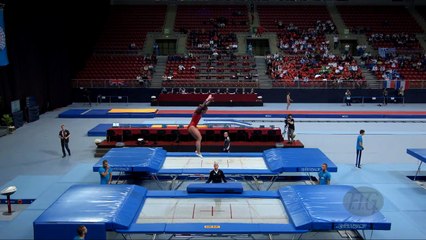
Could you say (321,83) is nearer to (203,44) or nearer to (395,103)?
(395,103)

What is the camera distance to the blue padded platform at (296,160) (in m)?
10.7

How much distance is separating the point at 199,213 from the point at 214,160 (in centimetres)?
419

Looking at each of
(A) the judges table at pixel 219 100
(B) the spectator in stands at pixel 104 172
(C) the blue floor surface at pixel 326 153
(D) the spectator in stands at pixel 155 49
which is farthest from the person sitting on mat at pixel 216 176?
(D) the spectator in stands at pixel 155 49

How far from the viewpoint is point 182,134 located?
15.5m

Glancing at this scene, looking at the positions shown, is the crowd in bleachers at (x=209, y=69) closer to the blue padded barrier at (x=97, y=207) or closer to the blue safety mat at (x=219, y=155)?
the blue safety mat at (x=219, y=155)

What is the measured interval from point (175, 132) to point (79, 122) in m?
8.32

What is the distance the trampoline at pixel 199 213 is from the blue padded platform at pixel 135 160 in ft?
5.22

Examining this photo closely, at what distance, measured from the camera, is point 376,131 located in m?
19.1

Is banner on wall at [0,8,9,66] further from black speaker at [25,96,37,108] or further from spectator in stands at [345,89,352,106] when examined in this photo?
spectator in stands at [345,89,352,106]

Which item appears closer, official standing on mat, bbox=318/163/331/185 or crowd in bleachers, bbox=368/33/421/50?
official standing on mat, bbox=318/163/331/185

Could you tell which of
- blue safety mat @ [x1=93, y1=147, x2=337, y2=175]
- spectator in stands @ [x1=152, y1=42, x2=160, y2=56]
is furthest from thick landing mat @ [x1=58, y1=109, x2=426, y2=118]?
spectator in stands @ [x1=152, y1=42, x2=160, y2=56]

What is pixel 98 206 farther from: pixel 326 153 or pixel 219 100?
pixel 219 100

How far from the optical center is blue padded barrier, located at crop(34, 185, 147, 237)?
7.17 m

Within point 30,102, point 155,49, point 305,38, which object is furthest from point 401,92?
point 30,102
